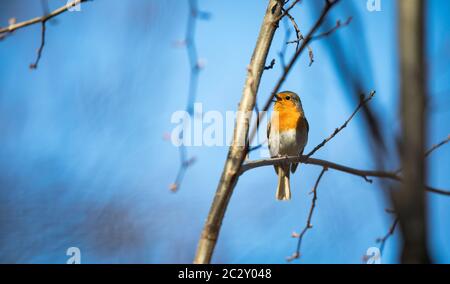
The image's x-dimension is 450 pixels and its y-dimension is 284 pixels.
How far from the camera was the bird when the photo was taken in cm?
514

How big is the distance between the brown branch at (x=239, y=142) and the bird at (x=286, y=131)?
284 cm

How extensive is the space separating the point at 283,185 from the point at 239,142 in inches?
120

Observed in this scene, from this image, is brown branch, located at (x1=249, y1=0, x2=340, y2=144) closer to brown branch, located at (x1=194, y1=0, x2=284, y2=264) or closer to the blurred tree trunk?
brown branch, located at (x1=194, y1=0, x2=284, y2=264)

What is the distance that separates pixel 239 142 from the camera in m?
1.93

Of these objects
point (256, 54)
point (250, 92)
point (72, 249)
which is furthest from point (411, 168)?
point (72, 249)

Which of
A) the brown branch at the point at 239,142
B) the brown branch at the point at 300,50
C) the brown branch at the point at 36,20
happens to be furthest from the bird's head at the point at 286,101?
the brown branch at the point at 300,50

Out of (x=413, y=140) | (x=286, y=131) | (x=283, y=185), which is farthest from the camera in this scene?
(x=286, y=131)

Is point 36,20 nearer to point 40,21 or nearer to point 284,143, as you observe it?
point 40,21

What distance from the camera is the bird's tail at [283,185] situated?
188 inches

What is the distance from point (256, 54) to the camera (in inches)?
86.7

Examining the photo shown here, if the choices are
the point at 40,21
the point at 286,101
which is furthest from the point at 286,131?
the point at 40,21
